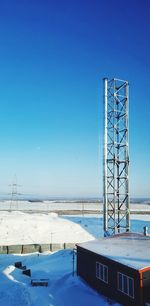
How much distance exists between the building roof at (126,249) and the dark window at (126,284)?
0.82m

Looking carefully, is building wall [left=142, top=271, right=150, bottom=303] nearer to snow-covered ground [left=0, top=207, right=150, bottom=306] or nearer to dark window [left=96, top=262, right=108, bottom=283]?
snow-covered ground [left=0, top=207, right=150, bottom=306]

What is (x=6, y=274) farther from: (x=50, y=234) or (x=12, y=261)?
(x=50, y=234)

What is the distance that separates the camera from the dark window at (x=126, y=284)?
16703 mm

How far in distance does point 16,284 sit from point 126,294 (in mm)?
8465

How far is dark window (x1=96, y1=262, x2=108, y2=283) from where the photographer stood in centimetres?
1903

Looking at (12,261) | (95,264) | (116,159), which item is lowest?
(12,261)

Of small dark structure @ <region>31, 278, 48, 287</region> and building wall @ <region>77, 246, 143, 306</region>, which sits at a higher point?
building wall @ <region>77, 246, 143, 306</region>

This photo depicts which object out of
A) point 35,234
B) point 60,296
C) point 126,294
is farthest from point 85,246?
point 35,234

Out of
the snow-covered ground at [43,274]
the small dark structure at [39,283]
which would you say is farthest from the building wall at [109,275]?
the small dark structure at [39,283]

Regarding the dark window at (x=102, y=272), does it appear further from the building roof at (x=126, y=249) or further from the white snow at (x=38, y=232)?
the white snow at (x=38, y=232)

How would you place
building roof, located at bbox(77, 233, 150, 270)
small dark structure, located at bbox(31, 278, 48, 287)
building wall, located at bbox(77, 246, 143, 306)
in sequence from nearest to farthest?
1. building wall, located at bbox(77, 246, 143, 306)
2. building roof, located at bbox(77, 233, 150, 270)
3. small dark structure, located at bbox(31, 278, 48, 287)

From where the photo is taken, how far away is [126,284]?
1712 cm

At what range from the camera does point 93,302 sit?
717 inches

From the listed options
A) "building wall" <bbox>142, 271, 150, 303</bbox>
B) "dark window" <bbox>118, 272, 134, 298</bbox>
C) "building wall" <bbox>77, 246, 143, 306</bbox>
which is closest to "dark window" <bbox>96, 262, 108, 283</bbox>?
"building wall" <bbox>77, 246, 143, 306</bbox>
